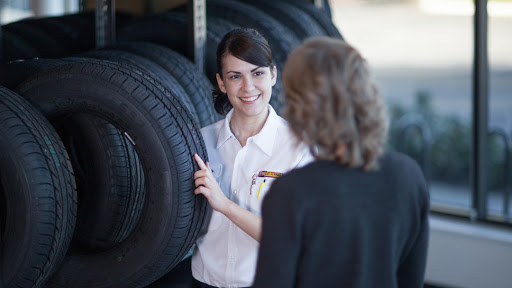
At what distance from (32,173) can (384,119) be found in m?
1.09

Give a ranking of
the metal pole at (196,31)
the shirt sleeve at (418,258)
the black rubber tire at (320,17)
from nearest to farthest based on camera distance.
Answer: the shirt sleeve at (418,258) < the metal pole at (196,31) < the black rubber tire at (320,17)

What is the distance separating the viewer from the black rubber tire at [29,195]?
63.6 inches

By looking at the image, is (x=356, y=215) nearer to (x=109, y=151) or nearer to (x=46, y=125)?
(x=46, y=125)

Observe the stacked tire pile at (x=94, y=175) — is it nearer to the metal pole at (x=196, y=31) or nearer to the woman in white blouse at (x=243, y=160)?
the woman in white blouse at (x=243, y=160)

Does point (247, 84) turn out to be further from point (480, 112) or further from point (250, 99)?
point (480, 112)

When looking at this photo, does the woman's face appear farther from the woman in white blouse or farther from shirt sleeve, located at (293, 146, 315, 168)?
shirt sleeve, located at (293, 146, 315, 168)

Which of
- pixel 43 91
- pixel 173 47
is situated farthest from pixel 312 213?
pixel 173 47

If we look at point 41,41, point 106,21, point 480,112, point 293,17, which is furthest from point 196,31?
point 480,112

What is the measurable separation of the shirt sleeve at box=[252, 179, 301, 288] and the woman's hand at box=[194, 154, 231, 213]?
16.9 inches

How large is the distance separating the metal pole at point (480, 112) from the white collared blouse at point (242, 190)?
2805 mm

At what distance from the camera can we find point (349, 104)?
994 mm

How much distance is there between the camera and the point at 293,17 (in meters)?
3.28

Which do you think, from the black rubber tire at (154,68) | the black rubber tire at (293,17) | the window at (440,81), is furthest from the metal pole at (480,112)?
the black rubber tire at (154,68)

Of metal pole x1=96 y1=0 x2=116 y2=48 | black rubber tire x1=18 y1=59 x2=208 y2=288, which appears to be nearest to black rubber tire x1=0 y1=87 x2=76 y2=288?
black rubber tire x1=18 y1=59 x2=208 y2=288
